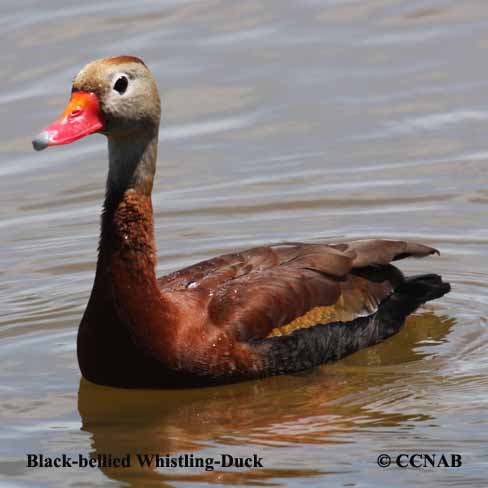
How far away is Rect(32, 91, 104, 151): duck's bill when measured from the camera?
9.30 m

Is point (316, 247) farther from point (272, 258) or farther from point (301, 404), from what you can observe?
point (301, 404)

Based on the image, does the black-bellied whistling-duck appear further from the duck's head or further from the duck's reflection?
the duck's reflection

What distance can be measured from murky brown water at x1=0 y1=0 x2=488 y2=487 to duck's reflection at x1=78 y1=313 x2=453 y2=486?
0.02 metres

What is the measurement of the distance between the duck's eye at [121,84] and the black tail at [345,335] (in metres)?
1.93

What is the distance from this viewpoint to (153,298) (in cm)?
975

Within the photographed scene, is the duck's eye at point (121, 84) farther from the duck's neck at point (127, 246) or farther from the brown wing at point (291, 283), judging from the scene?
the brown wing at point (291, 283)

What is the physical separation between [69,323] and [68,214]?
2.37 metres

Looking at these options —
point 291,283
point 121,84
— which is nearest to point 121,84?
point 121,84

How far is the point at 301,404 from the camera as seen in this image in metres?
9.80

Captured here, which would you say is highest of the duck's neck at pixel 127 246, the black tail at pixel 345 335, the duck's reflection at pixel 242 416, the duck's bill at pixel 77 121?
the duck's bill at pixel 77 121

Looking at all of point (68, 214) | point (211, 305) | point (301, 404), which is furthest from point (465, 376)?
point (68, 214)

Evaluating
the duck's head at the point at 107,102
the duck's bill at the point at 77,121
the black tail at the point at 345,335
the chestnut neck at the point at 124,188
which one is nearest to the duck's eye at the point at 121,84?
the duck's head at the point at 107,102

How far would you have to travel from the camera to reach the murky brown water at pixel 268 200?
9164mm

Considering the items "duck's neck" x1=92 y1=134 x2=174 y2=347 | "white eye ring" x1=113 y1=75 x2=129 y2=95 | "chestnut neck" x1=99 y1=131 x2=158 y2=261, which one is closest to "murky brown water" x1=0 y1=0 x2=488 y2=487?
"duck's neck" x1=92 y1=134 x2=174 y2=347
